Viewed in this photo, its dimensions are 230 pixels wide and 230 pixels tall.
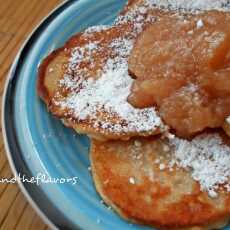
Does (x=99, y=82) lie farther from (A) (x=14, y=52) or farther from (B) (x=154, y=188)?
(A) (x=14, y=52)

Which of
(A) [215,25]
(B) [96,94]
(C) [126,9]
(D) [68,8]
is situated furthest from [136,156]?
(D) [68,8]

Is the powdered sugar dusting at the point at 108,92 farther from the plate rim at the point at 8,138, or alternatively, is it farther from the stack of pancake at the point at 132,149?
the plate rim at the point at 8,138

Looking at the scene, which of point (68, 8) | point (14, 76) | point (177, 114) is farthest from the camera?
point (68, 8)

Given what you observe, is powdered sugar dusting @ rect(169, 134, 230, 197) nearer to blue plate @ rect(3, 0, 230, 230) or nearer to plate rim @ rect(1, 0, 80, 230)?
blue plate @ rect(3, 0, 230, 230)

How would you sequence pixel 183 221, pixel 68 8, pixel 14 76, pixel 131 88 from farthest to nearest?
pixel 68 8 < pixel 14 76 < pixel 131 88 < pixel 183 221

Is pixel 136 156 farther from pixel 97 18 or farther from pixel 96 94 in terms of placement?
pixel 97 18

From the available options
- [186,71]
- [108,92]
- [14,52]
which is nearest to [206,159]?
[186,71]

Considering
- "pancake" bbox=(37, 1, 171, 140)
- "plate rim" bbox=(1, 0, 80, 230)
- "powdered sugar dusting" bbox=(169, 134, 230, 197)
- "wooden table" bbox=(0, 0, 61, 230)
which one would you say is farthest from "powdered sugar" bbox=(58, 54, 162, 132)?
"wooden table" bbox=(0, 0, 61, 230)
